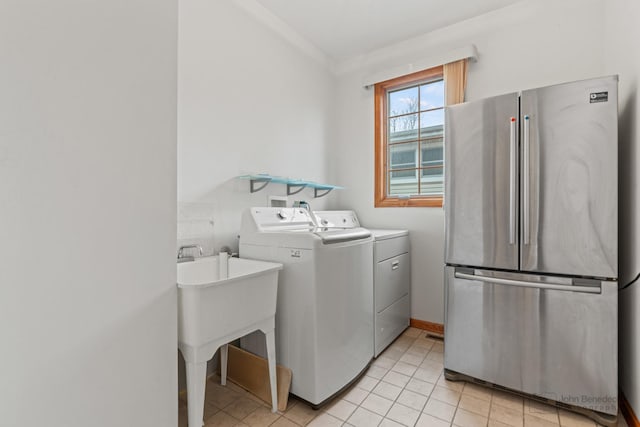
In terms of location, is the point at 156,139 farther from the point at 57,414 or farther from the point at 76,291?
the point at 57,414

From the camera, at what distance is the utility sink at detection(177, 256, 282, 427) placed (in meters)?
1.26

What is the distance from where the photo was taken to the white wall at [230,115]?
1861 millimetres

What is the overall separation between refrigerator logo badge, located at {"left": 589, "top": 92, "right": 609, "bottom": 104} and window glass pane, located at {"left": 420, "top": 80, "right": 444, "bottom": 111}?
4.16 ft

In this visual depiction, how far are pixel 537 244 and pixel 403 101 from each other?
1.88 metres

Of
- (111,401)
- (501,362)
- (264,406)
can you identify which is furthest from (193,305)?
(501,362)

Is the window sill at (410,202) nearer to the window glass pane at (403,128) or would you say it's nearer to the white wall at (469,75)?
the white wall at (469,75)

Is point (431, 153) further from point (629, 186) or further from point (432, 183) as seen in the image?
point (629, 186)

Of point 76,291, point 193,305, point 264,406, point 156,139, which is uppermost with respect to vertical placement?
point 156,139

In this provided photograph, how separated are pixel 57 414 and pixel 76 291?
35cm

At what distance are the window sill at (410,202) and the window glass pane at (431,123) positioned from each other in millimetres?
601

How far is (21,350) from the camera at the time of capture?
31.6 inches

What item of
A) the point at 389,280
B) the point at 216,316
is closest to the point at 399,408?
the point at 389,280

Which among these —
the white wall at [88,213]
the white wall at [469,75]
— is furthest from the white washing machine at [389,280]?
the white wall at [88,213]

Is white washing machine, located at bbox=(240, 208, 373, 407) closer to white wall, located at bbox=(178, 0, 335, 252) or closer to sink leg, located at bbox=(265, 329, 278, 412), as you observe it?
sink leg, located at bbox=(265, 329, 278, 412)
